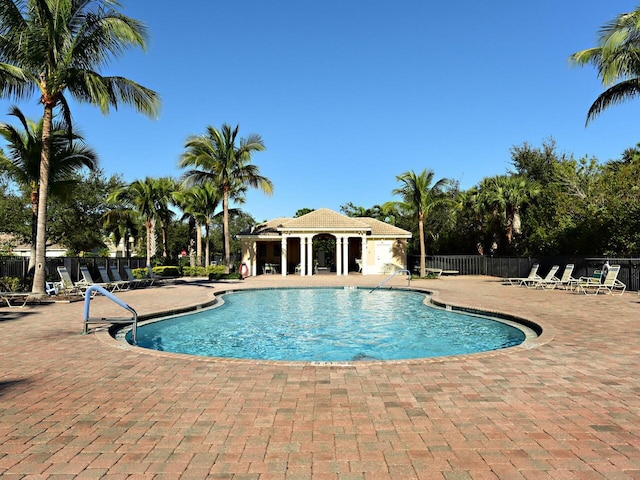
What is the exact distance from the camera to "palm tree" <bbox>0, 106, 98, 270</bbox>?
1673 cm

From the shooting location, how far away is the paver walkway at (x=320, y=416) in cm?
305

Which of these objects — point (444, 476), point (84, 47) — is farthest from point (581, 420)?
point (84, 47)

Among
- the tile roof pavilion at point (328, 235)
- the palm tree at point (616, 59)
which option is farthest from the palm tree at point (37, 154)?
the palm tree at point (616, 59)

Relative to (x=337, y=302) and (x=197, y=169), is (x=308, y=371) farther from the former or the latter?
(x=197, y=169)

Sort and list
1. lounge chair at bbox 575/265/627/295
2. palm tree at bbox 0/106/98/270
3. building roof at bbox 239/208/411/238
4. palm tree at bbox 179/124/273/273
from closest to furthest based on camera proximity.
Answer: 1. lounge chair at bbox 575/265/627/295
2. palm tree at bbox 0/106/98/270
3. palm tree at bbox 179/124/273/273
4. building roof at bbox 239/208/411/238

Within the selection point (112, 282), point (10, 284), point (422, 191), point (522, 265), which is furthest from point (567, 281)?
point (10, 284)

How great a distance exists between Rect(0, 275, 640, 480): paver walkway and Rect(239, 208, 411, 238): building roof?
82.2 feet

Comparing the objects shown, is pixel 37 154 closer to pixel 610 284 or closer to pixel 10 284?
pixel 10 284

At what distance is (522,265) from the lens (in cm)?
Answer: 2605

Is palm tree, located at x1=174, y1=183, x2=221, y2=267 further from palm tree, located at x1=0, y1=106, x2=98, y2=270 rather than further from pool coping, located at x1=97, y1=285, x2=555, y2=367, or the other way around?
pool coping, located at x1=97, y1=285, x2=555, y2=367

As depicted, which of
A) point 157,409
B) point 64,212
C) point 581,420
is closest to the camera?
point 581,420

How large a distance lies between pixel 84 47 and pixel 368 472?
54.1 ft

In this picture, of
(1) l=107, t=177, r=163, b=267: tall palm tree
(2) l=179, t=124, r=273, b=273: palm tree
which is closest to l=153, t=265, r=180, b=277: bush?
(1) l=107, t=177, r=163, b=267: tall palm tree

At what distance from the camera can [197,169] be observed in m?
28.3
